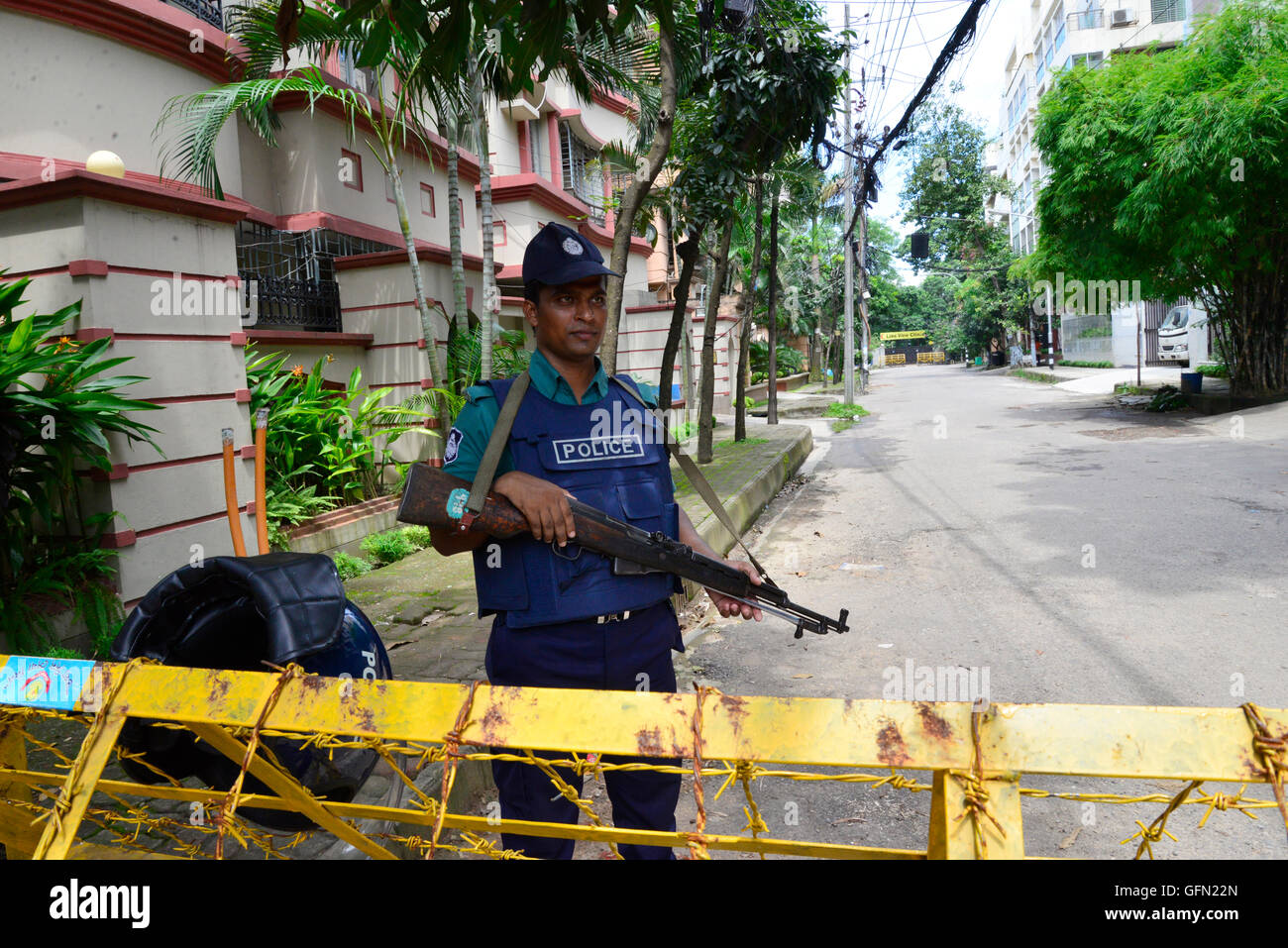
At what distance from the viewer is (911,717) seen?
1.13 meters

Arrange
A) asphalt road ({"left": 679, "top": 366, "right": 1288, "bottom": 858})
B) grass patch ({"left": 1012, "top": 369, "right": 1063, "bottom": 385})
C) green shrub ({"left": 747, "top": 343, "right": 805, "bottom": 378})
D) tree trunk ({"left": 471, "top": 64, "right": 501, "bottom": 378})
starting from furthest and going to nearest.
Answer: green shrub ({"left": 747, "top": 343, "right": 805, "bottom": 378}) < grass patch ({"left": 1012, "top": 369, "right": 1063, "bottom": 385}) < tree trunk ({"left": 471, "top": 64, "right": 501, "bottom": 378}) < asphalt road ({"left": 679, "top": 366, "right": 1288, "bottom": 858})

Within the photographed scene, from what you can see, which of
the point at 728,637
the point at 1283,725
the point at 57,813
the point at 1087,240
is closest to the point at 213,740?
the point at 57,813

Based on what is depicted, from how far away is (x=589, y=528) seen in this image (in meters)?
1.97

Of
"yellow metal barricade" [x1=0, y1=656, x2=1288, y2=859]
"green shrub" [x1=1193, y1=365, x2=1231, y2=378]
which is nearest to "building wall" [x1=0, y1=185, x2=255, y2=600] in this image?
"yellow metal barricade" [x1=0, y1=656, x2=1288, y2=859]

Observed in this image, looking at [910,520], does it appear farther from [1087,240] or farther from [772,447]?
[1087,240]

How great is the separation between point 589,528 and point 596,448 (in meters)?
0.26

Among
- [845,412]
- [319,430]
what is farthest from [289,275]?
[845,412]

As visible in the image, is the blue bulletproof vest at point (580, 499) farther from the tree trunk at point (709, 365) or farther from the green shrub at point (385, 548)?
the tree trunk at point (709, 365)

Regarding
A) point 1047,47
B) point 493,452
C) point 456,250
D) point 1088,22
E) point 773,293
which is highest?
point 1047,47

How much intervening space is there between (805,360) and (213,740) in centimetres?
4326

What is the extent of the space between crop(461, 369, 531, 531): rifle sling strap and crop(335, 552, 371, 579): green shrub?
4671 millimetres

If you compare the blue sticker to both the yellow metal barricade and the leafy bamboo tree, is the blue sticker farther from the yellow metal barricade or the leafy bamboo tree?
the leafy bamboo tree

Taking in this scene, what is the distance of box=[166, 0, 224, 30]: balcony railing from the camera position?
8341 millimetres

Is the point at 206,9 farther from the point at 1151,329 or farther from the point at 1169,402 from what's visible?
the point at 1151,329
